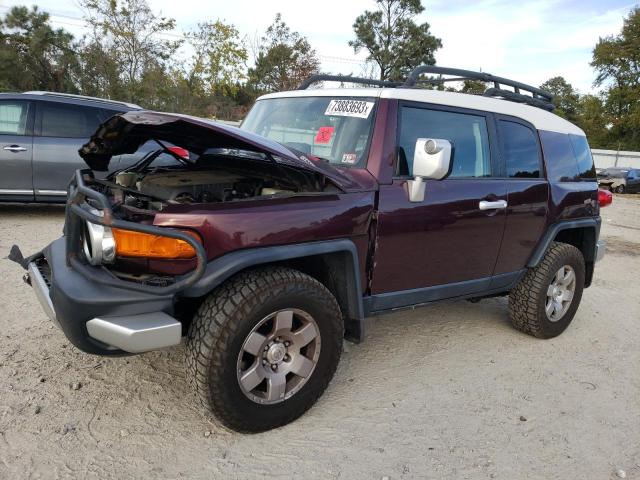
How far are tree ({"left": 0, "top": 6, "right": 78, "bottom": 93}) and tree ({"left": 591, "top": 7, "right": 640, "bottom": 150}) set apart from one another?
44699mm

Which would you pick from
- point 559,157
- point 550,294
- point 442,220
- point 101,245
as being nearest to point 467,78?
point 559,157

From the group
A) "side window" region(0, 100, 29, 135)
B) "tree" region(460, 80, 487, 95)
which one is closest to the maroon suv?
"tree" region(460, 80, 487, 95)

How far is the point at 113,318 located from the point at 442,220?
2.02m

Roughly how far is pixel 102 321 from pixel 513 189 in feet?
9.47

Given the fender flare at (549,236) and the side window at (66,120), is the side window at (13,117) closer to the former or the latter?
the side window at (66,120)

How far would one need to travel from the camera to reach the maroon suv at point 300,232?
90.0 inches

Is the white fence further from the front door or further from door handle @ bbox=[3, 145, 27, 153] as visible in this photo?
door handle @ bbox=[3, 145, 27, 153]

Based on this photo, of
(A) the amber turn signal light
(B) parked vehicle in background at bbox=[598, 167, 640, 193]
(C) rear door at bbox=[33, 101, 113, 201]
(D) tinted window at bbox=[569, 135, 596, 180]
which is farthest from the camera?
(B) parked vehicle in background at bbox=[598, 167, 640, 193]

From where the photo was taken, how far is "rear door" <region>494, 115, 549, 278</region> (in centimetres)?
361

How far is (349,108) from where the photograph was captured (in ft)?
10.1

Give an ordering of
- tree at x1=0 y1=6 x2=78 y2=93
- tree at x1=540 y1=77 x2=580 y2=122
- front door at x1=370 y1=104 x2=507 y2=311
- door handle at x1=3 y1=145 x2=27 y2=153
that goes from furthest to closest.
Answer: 1. tree at x1=540 y1=77 x2=580 y2=122
2. tree at x1=0 y1=6 x2=78 y2=93
3. door handle at x1=3 y1=145 x2=27 y2=153
4. front door at x1=370 y1=104 x2=507 y2=311

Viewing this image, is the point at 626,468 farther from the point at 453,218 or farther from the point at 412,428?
the point at 453,218

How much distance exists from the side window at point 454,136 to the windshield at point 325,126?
9.7 inches

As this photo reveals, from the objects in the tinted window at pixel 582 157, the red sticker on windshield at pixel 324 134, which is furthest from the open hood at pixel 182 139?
the tinted window at pixel 582 157
